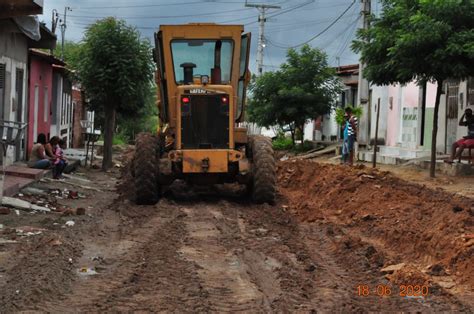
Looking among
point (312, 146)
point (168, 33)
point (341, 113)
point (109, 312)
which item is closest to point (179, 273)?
point (109, 312)

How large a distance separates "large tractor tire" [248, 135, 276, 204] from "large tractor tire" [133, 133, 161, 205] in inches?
73.6

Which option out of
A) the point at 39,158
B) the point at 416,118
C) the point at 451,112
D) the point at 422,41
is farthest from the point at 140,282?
the point at 416,118

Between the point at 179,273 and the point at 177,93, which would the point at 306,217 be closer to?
the point at 177,93

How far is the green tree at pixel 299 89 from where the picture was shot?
33.6m

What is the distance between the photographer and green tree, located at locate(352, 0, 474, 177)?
14.4 meters

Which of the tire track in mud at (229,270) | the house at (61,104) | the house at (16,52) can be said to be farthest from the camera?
the house at (61,104)

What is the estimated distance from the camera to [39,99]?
24.0 meters

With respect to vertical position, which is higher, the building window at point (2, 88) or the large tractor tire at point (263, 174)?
the building window at point (2, 88)

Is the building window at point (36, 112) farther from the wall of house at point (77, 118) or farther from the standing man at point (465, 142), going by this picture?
the wall of house at point (77, 118)

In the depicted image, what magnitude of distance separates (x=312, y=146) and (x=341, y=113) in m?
8.00

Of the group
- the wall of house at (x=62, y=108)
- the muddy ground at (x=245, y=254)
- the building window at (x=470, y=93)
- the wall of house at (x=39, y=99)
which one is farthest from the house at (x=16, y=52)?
the building window at (x=470, y=93)

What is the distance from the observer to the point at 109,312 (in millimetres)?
6270

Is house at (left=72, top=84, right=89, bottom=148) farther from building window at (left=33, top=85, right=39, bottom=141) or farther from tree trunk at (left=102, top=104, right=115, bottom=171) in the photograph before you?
building window at (left=33, top=85, right=39, bottom=141)
